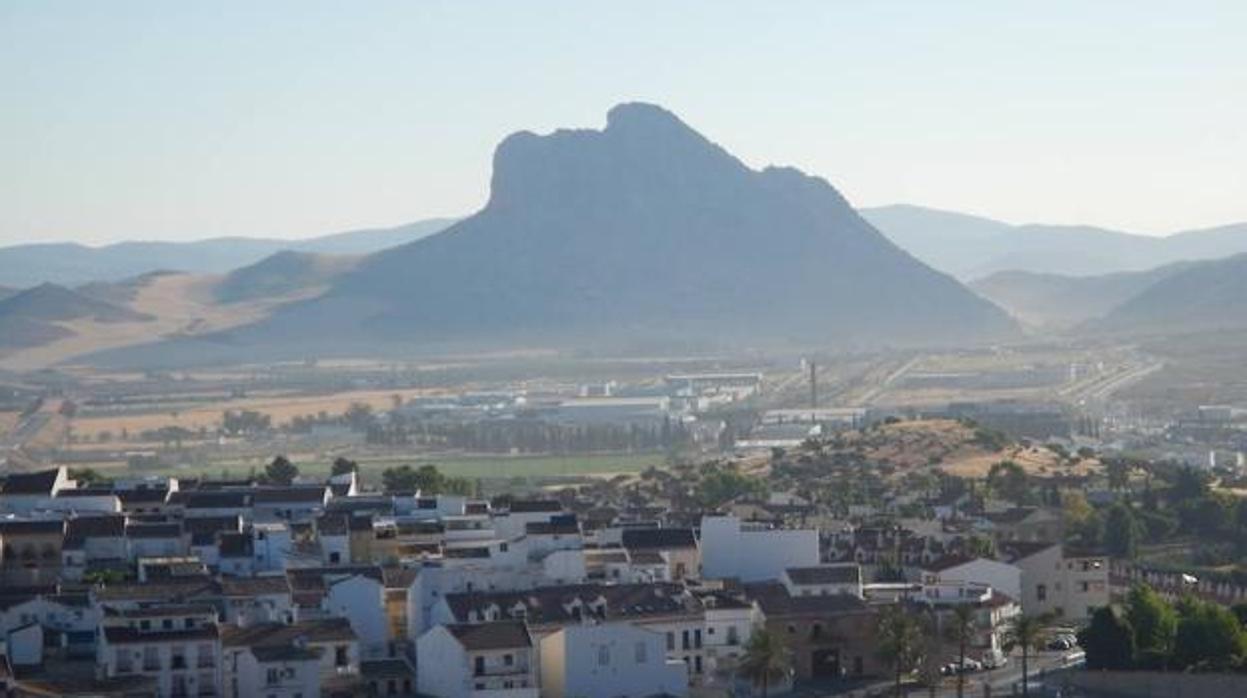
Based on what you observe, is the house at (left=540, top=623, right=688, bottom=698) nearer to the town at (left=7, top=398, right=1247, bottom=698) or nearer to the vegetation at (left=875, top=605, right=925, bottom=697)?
the town at (left=7, top=398, right=1247, bottom=698)

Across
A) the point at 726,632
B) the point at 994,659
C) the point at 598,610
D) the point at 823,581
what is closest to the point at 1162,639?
the point at 994,659

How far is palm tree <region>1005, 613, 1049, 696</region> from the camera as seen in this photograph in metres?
36.2

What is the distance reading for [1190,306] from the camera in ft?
612

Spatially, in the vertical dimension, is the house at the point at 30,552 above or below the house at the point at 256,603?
above

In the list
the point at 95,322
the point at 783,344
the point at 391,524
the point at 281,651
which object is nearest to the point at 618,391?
the point at 783,344

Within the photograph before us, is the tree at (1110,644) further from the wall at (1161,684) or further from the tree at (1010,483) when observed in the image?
the tree at (1010,483)

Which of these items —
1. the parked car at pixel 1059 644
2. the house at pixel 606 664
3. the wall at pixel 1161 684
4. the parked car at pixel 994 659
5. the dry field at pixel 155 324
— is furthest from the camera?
the dry field at pixel 155 324

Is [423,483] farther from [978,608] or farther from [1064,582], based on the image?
[978,608]

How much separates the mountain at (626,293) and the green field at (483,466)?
85.8 metres

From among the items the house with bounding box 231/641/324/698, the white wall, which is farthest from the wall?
the house with bounding box 231/641/324/698

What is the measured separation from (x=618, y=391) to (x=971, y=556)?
82141 millimetres

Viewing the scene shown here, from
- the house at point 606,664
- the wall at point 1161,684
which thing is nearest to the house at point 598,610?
the house at point 606,664

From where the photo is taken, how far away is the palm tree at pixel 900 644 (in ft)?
117

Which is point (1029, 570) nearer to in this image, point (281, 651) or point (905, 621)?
point (905, 621)
